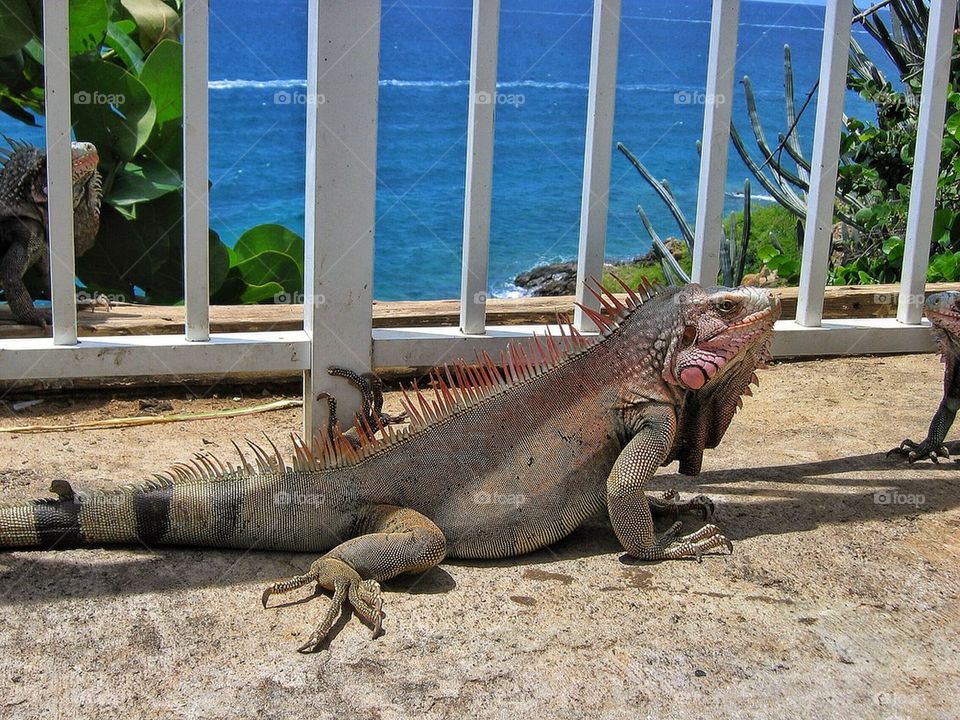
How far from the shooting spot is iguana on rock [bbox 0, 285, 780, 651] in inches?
130

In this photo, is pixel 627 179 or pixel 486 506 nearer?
pixel 486 506

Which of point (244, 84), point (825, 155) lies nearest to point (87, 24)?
point (825, 155)

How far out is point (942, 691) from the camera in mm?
2727

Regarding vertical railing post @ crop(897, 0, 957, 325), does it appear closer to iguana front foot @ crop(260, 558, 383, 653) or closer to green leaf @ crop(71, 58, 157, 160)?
iguana front foot @ crop(260, 558, 383, 653)

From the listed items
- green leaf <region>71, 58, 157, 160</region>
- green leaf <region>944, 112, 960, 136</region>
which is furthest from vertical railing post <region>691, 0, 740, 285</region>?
green leaf <region>71, 58, 157, 160</region>

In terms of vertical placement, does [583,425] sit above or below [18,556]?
above

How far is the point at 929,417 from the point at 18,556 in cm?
414

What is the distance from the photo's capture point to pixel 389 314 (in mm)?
5324

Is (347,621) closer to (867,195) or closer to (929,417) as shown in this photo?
(929,417)

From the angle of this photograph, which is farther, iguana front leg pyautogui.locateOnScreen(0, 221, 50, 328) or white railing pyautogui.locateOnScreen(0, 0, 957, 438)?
iguana front leg pyautogui.locateOnScreen(0, 221, 50, 328)

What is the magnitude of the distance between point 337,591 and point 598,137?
7.20 feet

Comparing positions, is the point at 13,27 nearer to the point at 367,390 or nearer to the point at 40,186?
the point at 40,186

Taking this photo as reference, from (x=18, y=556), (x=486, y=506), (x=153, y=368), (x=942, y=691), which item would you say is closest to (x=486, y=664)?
(x=486, y=506)

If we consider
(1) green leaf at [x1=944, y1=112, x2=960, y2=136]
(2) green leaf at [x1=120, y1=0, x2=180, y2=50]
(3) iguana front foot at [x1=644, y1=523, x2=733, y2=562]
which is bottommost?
(3) iguana front foot at [x1=644, y1=523, x2=733, y2=562]
